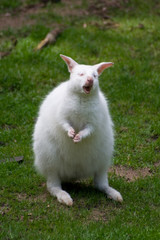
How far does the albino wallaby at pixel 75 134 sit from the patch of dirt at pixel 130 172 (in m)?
0.60

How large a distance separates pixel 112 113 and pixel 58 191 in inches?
107

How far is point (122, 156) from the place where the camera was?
6.22 metres

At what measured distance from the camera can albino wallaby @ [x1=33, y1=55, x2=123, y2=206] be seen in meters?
4.60

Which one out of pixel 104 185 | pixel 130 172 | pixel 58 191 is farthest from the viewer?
→ pixel 130 172

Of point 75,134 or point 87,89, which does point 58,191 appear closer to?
point 75,134

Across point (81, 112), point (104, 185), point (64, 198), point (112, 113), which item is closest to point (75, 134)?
point (81, 112)

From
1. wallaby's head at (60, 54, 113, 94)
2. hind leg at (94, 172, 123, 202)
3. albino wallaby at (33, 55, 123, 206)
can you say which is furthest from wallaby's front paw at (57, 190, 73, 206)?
wallaby's head at (60, 54, 113, 94)

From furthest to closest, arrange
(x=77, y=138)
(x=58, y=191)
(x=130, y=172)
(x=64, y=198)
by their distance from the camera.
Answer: (x=130, y=172) < (x=58, y=191) < (x=64, y=198) < (x=77, y=138)

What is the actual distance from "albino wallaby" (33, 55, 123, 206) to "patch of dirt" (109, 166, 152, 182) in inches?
23.8

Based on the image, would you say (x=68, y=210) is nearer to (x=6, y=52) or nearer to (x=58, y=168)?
(x=58, y=168)

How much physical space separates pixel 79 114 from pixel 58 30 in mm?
5158

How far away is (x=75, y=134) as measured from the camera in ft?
15.1

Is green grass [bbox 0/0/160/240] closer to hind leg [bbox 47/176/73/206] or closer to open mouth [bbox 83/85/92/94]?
hind leg [bbox 47/176/73/206]

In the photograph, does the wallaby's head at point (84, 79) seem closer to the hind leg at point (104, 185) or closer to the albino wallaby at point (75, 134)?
the albino wallaby at point (75, 134)
